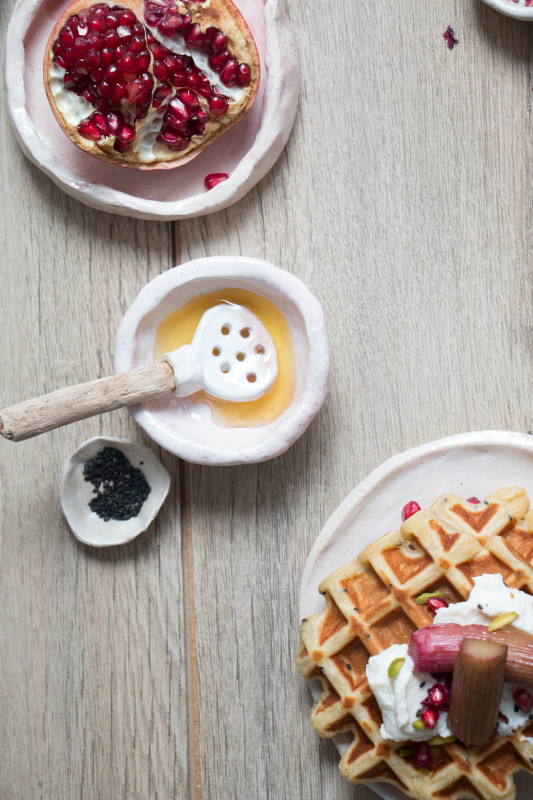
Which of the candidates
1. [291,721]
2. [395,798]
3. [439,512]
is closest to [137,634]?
[291,721]

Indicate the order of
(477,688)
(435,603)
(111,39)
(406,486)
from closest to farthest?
(477,688) < (435,603) < (111,39) < (406,486)

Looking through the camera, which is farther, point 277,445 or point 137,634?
point 137,634

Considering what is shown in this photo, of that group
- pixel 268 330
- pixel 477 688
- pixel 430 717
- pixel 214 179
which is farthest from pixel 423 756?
pixel 214 179

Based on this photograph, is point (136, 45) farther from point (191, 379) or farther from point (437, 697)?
point (437, 697)

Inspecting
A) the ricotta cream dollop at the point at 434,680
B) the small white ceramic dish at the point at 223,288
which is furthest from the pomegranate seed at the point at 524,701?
the small white ceramic dish at the point at 223,288

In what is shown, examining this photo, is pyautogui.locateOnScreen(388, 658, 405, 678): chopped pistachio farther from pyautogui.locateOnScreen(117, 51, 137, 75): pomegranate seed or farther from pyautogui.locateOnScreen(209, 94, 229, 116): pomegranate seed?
pyautogui.locateOnScreen(117, 51, 137, 75): pomegranate seed

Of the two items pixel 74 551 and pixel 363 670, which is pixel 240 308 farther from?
pixel 363 670

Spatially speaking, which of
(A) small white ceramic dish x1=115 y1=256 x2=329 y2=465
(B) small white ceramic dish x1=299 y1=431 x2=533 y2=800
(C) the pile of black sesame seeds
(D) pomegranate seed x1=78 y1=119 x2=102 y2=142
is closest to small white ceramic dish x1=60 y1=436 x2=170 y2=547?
(C) the pile of black sesame seeds
